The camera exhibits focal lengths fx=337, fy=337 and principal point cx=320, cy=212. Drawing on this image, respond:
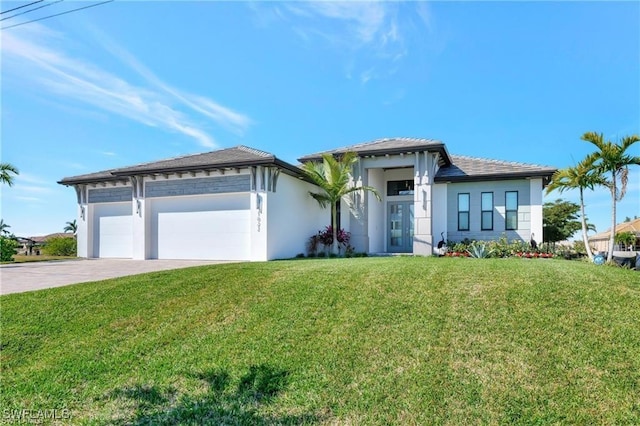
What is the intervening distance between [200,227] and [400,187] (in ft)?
30.8

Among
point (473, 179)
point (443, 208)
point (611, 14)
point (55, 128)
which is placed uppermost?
point (611, 14)

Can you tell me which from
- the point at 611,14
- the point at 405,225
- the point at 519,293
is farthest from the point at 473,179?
the point at 519,293

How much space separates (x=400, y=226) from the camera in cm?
1633

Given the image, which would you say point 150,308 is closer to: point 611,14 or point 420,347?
point 420,347

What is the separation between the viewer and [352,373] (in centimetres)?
361

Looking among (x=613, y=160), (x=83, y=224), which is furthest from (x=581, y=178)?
(x=83, y=224)

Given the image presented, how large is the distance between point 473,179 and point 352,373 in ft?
43.3

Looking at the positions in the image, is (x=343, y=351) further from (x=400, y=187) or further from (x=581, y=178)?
(x=400, y=187)

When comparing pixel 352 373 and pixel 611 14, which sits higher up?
pixel 611 14

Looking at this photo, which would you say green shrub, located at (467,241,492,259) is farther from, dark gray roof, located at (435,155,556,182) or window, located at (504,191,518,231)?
dark gray roof, located at (435,155,556,182)

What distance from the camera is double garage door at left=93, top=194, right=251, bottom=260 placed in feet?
41.9

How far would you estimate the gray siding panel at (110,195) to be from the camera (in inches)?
611

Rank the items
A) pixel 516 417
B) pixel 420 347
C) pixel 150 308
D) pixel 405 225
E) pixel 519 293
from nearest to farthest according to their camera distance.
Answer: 1. pixel 516 417
2. pixel 420 347
3. pixel 519 293
4. pixel 150 308
5. pixel 405 225

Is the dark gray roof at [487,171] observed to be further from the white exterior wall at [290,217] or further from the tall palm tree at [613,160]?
the white exterior wall at [290,217]
